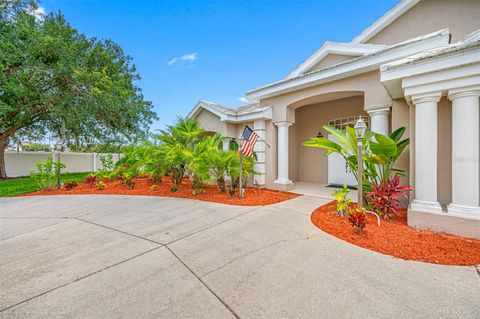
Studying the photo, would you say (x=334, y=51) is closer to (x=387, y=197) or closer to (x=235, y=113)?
(x=235, y=113)

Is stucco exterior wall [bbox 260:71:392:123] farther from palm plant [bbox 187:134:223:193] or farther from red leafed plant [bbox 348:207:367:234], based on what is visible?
red leafed plant [bbox 348:207:367:234]

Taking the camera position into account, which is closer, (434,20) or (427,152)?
(427,152)

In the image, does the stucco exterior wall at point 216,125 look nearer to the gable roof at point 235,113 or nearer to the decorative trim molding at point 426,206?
the gable roof at point 235,113

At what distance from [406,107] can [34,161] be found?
67.1ft

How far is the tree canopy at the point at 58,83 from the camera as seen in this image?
8.75 meters

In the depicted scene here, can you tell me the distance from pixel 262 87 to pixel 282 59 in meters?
6.05

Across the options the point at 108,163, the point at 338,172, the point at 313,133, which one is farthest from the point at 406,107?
the point at 108,163

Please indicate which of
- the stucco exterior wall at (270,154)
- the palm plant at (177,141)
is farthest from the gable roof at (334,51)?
the palm plant at (177,141)

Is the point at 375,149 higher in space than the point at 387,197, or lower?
higher

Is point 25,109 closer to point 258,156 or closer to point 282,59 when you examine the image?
point 258,156

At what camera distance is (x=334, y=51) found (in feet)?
23.5

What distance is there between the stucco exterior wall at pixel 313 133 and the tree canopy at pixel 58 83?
960cm

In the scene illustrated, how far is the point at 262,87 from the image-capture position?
26.5 ft

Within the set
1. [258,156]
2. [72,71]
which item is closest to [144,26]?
[72,71]
